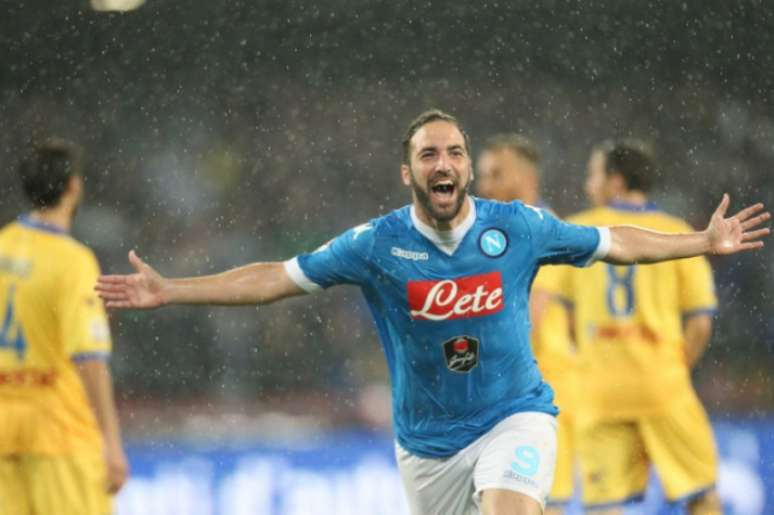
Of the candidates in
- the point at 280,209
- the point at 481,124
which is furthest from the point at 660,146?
the point at 280,209

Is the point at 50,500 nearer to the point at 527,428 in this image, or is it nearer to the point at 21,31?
the point at 527,428

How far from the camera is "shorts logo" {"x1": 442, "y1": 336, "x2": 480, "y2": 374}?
4.52 metres

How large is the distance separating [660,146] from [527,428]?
12382 mm

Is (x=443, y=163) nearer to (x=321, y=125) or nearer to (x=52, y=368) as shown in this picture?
(x=52, y=368)

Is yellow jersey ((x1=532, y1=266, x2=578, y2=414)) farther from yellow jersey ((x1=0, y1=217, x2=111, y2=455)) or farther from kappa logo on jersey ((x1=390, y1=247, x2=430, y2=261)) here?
kappa logo on jersey ((x1=390, y1=247, x2=430, y2=261))

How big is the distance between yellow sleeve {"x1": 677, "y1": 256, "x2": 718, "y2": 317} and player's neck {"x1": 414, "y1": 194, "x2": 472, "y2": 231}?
8.12ft

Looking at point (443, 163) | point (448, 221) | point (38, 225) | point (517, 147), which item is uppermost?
point (517, 147)

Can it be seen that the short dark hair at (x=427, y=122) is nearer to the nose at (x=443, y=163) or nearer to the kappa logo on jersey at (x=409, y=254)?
the nose at (x=443, y=163)

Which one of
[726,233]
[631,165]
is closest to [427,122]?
[726,233]

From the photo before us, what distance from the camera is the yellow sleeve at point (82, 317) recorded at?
5.63 m

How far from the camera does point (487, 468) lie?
4391mm

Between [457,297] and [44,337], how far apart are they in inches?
78.1

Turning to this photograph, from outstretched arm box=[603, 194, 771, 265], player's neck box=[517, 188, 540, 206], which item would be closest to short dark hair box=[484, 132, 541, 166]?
player's neck box=[517, 188, 540, 206]

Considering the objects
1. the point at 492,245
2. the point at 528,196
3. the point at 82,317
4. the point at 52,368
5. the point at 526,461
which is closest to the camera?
the point at 526,461
